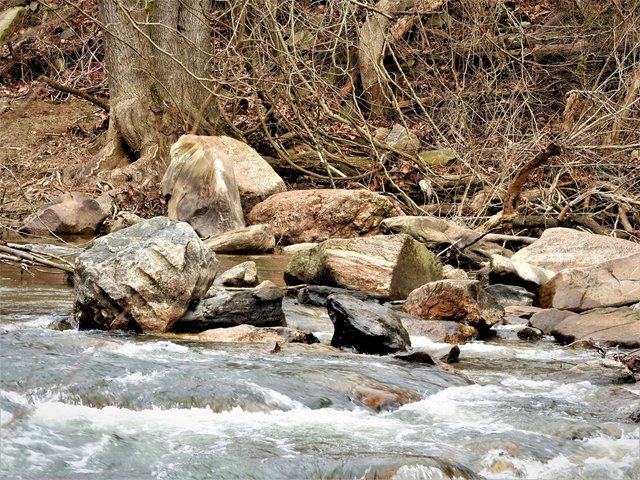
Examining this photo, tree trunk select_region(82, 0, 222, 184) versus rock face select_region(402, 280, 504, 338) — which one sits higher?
tree trunk select_region(82, 0, 222, 184)

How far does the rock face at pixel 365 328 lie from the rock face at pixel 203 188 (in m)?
5.77

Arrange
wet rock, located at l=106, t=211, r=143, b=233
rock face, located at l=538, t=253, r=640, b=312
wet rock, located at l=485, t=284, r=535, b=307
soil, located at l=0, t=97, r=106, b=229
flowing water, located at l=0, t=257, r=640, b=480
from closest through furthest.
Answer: flowing water, located at l=0, t=257, r=640, b=480 < rock face, located at l=538, t=253, r=640, b=312 < wet rock, located at l=485, t=284, r=535, b=307 < wet rock, located at l=106, t=211, r=143, b=233 < soil, located at l=0, t=97, r=106, b=229

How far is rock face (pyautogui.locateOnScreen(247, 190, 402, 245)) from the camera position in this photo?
12.7 meters

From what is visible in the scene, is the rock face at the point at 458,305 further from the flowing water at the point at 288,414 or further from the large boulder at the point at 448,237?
the large boulder at the point at 448,237

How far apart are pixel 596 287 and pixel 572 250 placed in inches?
69.1

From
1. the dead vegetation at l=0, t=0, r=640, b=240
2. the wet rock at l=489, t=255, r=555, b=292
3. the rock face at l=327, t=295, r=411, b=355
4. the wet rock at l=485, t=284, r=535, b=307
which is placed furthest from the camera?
the dead vegetation at l=0, t=0, r=640, b=240

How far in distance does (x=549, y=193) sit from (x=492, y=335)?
4923 millimetres

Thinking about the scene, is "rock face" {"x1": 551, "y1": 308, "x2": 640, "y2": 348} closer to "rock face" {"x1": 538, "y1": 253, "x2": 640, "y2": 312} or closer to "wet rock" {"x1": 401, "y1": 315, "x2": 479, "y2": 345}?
"rock face" {"x1": 538, "y1": 253, "x2": 640, "y2": 312}

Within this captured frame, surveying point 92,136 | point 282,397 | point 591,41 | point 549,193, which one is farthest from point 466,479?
point 92,136

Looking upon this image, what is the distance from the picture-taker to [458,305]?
775cm

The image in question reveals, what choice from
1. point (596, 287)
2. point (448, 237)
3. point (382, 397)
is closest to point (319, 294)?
point (596, 287)

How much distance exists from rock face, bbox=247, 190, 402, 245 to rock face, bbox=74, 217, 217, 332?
5644mm

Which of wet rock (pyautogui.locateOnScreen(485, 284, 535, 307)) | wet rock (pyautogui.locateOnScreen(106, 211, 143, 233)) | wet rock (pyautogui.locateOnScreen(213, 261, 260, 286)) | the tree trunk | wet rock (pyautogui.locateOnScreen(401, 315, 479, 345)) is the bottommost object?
wet rock (pyautogui.locateOnScreen(106, 211, 143, 233))

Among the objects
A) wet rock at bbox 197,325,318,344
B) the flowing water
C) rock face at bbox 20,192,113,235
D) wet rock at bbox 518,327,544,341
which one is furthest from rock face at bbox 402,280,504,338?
rock face at bbox 20,192,113,235
